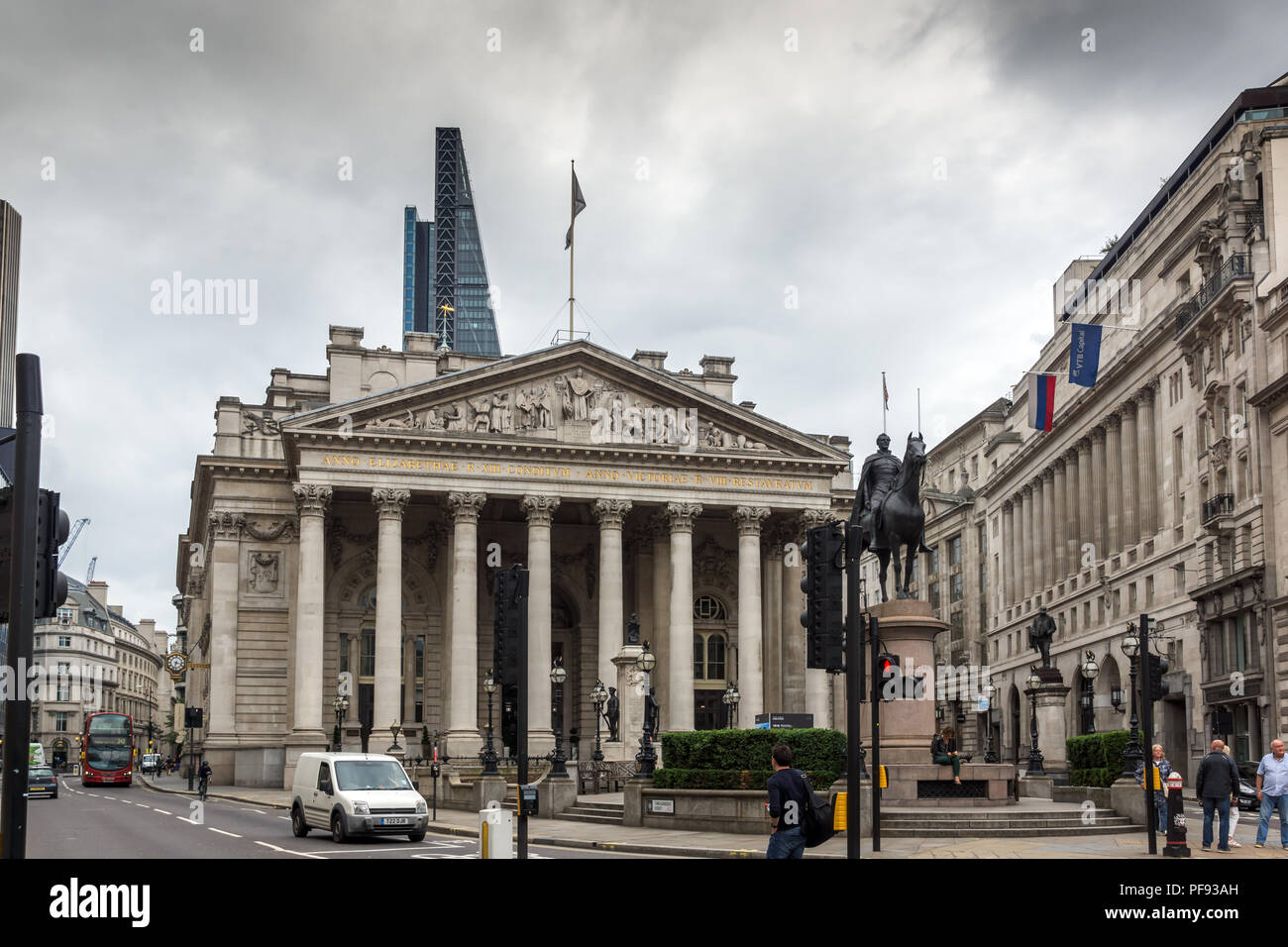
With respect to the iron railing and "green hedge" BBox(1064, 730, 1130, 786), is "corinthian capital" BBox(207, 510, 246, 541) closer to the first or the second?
the iron railing

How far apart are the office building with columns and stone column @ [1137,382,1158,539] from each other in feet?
0.35

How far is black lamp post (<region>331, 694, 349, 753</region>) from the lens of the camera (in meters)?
65.4

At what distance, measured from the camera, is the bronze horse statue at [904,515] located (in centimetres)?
3084

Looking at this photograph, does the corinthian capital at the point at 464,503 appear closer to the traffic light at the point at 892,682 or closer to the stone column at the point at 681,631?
the stone column at the point at 681,631

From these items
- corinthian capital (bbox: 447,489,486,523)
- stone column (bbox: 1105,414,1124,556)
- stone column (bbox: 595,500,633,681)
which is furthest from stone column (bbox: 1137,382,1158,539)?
corinthian capital (bbox: 447,489,486,523)

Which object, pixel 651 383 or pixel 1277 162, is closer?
pixel 1277 162

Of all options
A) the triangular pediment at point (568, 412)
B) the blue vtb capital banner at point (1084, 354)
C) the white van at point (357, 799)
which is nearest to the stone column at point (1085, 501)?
the blue vtb capital banner at point (1084, 354)

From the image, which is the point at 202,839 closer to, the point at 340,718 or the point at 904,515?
the point at 904,515

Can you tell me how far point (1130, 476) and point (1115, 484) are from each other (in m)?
2.16

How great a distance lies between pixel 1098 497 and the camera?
7588 centimetres
